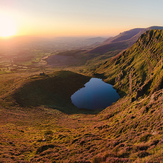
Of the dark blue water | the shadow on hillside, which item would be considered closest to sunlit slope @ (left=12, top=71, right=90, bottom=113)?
the shadow on hillside

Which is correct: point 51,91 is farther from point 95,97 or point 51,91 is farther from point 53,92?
point 95,97

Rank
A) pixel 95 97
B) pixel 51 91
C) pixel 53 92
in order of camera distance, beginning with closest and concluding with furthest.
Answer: pixel 95 97, pixel 53 92, pixel 51 91

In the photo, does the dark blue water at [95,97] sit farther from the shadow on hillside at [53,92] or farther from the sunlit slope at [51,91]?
the sunlit slope at [51,91]

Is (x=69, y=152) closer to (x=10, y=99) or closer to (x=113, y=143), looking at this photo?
(x=113, y=143)

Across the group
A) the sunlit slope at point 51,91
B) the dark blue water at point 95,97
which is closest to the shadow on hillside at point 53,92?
the sunlit slope at point 51,91

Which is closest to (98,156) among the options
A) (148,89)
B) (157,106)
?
(157,106)

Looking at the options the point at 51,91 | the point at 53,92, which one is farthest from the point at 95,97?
the point at 51,91
